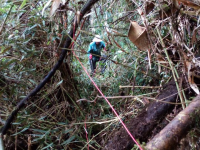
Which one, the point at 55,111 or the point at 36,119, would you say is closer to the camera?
the point at 36,119

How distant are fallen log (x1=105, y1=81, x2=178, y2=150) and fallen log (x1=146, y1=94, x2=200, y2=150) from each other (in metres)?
0.25

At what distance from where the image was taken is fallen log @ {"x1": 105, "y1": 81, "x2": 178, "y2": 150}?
2.34ft

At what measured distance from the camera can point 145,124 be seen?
73 centimetres

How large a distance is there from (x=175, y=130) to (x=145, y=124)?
1.13 feet

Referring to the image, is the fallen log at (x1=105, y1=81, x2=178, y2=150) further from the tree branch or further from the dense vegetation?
the tree branch

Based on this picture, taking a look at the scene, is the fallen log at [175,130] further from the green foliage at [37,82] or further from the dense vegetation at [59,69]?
the green foliage at [37,82]

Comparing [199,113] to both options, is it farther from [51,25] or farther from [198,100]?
[51,25]

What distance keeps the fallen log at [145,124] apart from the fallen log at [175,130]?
0.25 meters

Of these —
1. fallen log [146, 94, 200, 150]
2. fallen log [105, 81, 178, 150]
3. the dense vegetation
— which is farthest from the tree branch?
fallen log [146, 94, 200, 150]

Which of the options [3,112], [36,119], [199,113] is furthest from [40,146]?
[199,113]

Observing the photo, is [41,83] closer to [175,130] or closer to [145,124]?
[145,124]

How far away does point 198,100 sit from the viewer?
0.50m

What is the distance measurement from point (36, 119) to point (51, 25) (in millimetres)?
434

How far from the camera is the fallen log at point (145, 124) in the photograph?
71 centimetres
